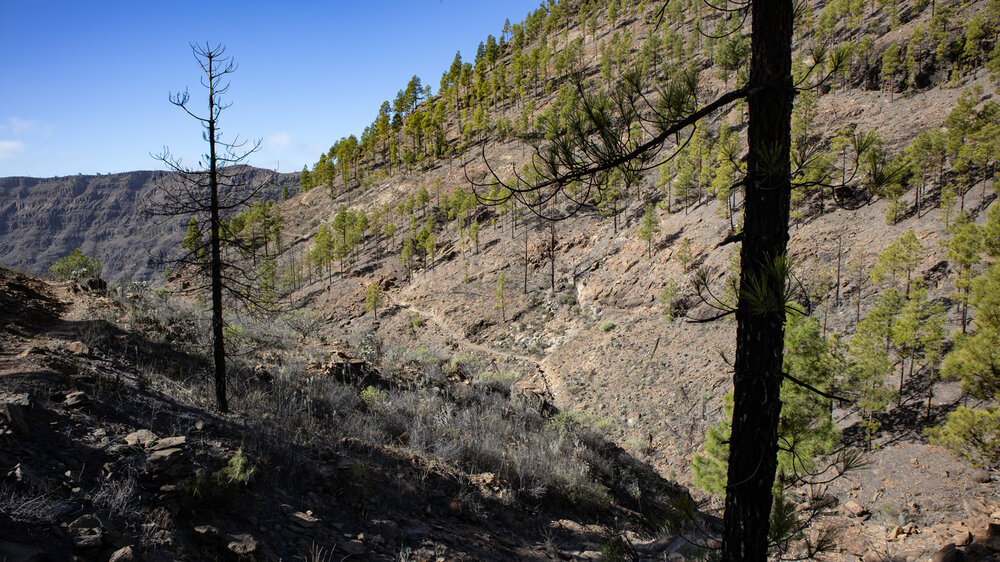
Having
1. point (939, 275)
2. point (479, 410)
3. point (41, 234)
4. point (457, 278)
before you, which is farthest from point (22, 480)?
point (41, 234)

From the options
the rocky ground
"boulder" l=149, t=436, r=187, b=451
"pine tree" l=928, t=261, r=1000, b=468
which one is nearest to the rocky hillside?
the rocky ground

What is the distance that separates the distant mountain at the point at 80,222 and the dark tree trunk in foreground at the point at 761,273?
16624 centimetres

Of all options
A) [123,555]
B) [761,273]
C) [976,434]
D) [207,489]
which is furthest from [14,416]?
[976,434]

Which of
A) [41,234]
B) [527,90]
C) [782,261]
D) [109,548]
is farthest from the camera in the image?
[41,234]

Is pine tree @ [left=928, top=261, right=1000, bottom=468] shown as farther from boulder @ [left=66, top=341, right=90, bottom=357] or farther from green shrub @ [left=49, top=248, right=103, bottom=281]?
green shrub @ [left=49, top=248, right=103, bottom=281]

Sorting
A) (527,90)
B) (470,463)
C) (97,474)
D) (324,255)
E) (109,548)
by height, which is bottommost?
(470,463)

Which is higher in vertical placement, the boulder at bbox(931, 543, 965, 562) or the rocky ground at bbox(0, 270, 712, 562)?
the rocky ground at bbox(0, 270, 712, 562)

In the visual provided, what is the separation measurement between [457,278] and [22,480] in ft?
144

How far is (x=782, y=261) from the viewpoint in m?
2.54

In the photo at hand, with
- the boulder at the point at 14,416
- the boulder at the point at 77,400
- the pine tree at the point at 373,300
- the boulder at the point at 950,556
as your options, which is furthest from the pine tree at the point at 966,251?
the pine tree at the point at 373,300

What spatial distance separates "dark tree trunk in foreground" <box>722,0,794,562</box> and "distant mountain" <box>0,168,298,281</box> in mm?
166240

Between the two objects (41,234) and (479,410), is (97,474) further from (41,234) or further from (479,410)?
(41,234)

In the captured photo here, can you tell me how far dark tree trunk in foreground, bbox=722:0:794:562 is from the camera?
2686 millimetres

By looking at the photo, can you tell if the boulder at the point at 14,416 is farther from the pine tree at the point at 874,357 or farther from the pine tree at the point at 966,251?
the pine tree at the point at 966,251
